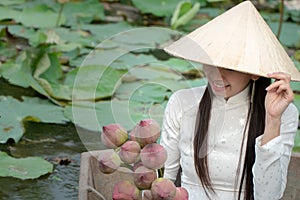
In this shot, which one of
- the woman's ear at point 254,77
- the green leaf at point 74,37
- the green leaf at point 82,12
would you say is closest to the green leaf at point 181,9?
the green leaf at point 82,12

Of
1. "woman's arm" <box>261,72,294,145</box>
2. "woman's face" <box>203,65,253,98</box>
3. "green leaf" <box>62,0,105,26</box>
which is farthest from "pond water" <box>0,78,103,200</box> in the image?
"green leaf" <box>62,0,105,26</box>

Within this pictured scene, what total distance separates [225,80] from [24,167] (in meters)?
1.08

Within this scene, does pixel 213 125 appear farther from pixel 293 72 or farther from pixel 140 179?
pixel 140 179

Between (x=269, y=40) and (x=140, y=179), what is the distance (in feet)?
2.22

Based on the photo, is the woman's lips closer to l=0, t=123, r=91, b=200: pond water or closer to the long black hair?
the long black hair

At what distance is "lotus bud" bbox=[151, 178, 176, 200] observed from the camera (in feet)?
4.65

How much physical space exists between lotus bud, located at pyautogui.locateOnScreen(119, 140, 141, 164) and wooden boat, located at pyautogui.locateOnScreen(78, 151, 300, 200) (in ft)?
1.26

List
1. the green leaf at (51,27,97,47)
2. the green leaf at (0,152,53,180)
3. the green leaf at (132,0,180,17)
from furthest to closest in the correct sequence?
the green leaf at (132,0,180,17), the green leaf at (51,27,97,47), the green leaf at (0,152,53,180)

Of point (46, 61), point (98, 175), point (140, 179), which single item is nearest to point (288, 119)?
point (98, 175)

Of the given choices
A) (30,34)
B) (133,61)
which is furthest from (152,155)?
(30,34)

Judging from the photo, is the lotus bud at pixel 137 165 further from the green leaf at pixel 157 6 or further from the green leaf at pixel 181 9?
the green leaf at pixel 157 6

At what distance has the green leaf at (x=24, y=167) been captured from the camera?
9.09 ft

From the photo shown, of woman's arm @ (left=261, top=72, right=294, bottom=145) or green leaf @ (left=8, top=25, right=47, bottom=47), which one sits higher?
woman's arm @ (left=261, top=72, right=294, bottom=145)

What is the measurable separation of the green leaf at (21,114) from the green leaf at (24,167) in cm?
19
